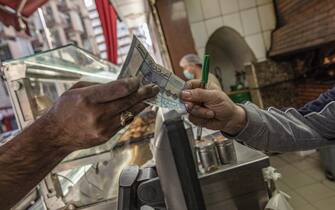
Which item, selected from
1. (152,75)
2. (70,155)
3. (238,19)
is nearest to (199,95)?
(152,75)

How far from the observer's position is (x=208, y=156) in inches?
54.6

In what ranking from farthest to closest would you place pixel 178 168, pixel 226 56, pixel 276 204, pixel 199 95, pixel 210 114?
pixel 226 56 → pixel 276 204 → pixel 210 114 → pixel 199 95 → pixel 178 168

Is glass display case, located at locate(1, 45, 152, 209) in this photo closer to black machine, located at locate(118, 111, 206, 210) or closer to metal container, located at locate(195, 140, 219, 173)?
metal container, located at locate(195, 140, 219, 173)

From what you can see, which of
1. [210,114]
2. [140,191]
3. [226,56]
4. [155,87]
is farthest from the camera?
[226,56]

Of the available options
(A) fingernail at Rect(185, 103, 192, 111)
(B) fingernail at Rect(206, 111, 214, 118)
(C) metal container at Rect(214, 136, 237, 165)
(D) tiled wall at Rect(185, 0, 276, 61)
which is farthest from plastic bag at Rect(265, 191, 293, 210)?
(D) tiled wall at Rect(185, 0, 276, 61)

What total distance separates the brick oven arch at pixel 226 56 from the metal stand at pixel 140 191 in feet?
16.8

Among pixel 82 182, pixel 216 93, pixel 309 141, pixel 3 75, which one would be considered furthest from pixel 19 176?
pixel 82 182

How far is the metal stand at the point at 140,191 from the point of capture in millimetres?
755

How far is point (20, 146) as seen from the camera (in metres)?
0.66

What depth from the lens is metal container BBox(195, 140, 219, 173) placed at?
1386mm

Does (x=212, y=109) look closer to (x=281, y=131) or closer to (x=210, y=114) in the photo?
(x=210, y=114)

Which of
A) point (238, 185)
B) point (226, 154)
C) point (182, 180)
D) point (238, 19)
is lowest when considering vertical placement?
point (238, 185)

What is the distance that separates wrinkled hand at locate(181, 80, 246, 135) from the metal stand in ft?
0.80

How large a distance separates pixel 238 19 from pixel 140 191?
17.2 feet
